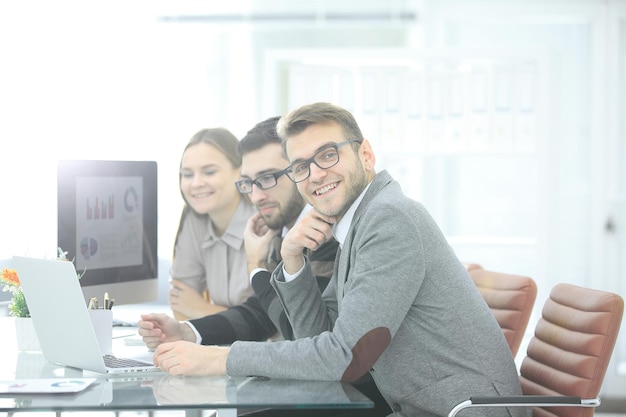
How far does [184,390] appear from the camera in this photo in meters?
1.85

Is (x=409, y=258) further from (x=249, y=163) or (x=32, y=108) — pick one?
(x=32, y=108)

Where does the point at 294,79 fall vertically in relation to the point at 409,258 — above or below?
above

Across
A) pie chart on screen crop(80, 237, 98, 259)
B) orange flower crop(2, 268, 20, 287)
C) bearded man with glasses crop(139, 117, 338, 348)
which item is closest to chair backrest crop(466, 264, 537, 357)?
bearded man with glasses crop(139, 117, 338, 348)

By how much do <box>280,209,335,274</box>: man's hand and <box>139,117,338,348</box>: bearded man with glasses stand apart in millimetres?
363

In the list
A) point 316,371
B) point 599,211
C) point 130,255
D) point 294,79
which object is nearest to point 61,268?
point 316,371

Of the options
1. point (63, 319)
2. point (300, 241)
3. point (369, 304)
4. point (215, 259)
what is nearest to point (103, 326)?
point (63, 319)

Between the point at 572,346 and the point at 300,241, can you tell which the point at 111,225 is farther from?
the point at 572,346

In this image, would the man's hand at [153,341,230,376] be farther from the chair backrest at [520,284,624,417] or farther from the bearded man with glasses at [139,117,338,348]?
the chair backrest at [520,284,624,417]

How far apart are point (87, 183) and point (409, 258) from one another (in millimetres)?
1264

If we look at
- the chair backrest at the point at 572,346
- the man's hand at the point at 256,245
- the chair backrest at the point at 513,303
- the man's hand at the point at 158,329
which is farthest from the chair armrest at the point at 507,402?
the man's hand at the point at 256,245

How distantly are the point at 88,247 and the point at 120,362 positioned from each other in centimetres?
77

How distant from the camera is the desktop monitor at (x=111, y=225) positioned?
111 inches

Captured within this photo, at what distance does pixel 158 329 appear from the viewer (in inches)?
96.7

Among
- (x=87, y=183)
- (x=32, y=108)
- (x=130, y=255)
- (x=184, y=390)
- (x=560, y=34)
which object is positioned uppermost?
(x=560, y=34)
